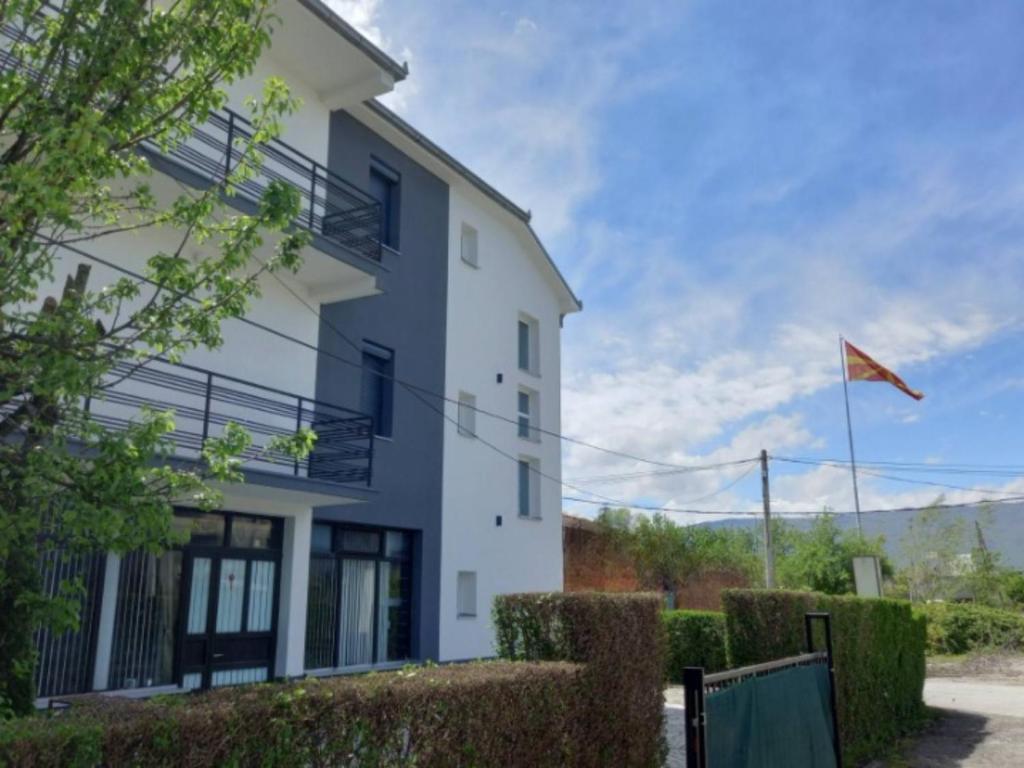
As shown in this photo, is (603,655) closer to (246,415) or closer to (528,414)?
(246,415)

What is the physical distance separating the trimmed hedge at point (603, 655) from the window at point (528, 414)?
45.4 feet

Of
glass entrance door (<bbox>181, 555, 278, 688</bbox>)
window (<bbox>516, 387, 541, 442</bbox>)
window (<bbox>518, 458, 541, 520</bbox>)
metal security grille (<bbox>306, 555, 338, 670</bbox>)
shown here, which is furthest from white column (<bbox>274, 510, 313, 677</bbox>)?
window (<bbox>516, 387, 541, 442</bbox>)

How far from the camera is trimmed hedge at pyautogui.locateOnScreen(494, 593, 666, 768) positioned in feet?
19.1

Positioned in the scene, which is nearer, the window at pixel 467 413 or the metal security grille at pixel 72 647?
the metal security grille at pixel 72 647

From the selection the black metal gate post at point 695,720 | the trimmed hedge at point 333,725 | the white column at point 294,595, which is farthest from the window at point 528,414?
the black metal gate post at point 695,720

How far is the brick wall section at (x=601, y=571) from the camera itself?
2686cm

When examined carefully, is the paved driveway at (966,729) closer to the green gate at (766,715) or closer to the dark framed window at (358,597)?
the green gate at (766,715)

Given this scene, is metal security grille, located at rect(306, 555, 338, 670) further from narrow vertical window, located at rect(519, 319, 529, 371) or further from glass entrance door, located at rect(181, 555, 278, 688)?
narrow vertical window, located at rect(519, 319, 529, 371)

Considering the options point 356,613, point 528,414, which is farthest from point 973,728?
point 528,414

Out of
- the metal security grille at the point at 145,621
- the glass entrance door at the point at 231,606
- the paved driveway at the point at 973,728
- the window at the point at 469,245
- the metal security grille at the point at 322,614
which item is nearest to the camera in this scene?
the metal security grille at the point at 145,621

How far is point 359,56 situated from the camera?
13.2 meters

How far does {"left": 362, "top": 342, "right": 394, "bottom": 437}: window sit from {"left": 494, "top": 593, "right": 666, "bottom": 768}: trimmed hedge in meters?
9.24

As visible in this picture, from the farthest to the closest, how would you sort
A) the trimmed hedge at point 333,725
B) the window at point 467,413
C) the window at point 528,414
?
1. the window at point 528,414
2. the window at point 467,413
3. the trimmed hedge at point 333,725

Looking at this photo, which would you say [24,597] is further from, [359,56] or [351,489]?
[359,56]
